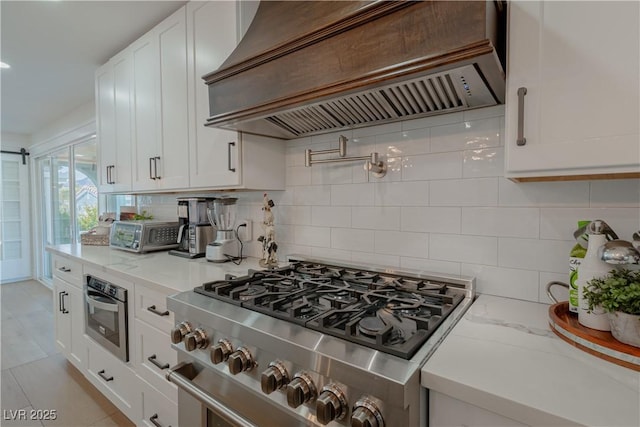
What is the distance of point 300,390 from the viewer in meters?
0.79

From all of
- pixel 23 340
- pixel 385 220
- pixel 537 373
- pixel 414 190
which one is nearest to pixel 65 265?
pixel 23 340

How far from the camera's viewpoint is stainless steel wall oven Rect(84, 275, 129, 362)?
1739mm

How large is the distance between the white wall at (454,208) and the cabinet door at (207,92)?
43 centimetres

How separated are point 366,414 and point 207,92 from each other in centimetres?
172

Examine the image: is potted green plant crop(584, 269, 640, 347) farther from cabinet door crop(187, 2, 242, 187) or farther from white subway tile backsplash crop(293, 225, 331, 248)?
cabinet door crop(187, 2, 242, 187)

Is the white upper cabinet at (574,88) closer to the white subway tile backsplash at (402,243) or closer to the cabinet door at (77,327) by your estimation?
the white subway tile backsplash at (402,243)

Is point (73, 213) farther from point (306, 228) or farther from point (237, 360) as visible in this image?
point (237, 360)

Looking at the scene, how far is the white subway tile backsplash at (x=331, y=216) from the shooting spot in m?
1.63

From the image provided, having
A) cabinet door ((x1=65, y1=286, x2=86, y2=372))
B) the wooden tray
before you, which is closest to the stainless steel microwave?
cabinet door ((x1=65, y1=286, x2=86, y2=372))

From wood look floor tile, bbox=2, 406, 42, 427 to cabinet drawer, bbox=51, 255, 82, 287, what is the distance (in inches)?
31.8

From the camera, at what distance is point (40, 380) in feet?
7.79

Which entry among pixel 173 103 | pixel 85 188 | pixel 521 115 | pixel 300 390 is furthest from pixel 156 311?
pixel 85 188

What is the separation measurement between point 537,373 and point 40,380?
3.20m

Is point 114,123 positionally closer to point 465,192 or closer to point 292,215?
point 292,215
